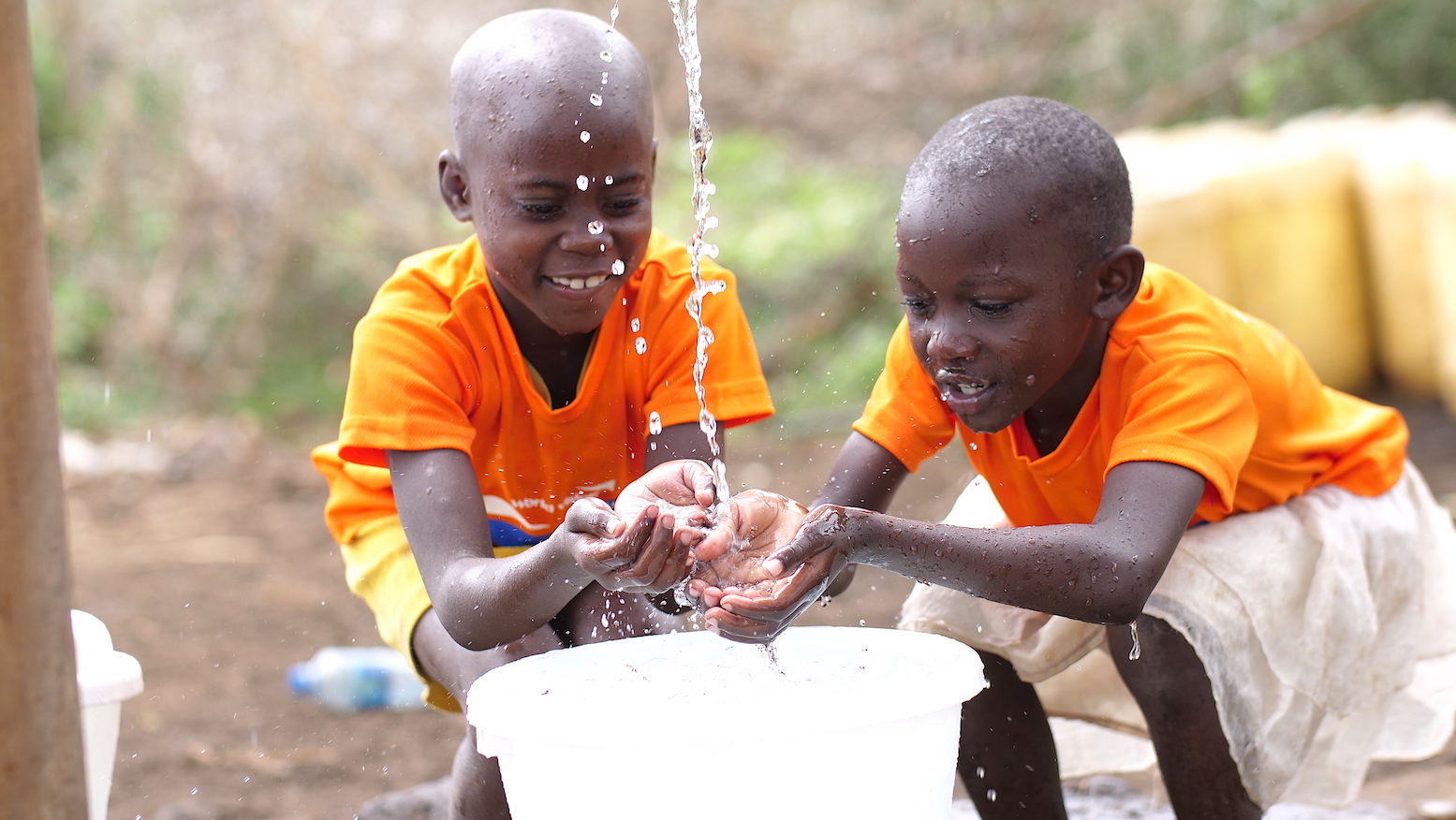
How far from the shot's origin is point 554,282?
2135 millimetres

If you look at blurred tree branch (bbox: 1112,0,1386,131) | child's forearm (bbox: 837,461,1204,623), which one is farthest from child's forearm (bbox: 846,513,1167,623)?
blurred tree branch (bbox: 1112,0,1386,131)

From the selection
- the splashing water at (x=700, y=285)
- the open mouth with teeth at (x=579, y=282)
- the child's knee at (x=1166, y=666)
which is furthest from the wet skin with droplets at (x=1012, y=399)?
the open mouth with teeth at (x=579, y=282)

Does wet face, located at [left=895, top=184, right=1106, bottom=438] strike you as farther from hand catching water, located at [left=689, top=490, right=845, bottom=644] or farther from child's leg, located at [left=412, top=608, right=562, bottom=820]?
child's leg, located at [left=412, top=608, right=562, bottom=820]

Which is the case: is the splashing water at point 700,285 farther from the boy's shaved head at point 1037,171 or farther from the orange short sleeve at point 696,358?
the boy's shaved head at point 1037,171

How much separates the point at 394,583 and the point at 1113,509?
1135 mm

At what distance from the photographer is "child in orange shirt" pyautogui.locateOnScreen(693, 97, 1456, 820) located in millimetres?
1769

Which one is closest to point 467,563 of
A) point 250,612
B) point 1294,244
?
point 250,612

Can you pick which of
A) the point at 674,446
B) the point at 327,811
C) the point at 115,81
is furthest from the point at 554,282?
the point at 115,81

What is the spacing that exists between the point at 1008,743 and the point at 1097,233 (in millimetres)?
771

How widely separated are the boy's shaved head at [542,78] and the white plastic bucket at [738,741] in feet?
2.65

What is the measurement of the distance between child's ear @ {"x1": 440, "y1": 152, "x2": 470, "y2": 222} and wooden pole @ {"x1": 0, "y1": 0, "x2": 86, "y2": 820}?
924mm

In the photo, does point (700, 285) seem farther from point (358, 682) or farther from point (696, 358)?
point (358, 682)

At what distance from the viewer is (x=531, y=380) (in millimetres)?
2277

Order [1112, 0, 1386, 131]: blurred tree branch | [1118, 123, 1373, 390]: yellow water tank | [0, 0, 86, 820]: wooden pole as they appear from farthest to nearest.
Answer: [1112, 0, 1386, 131]: blurred tree branch
[1118, 123, 1373, 390]: yellow water tank
[0, 0, 86, 820]: wooden pole
